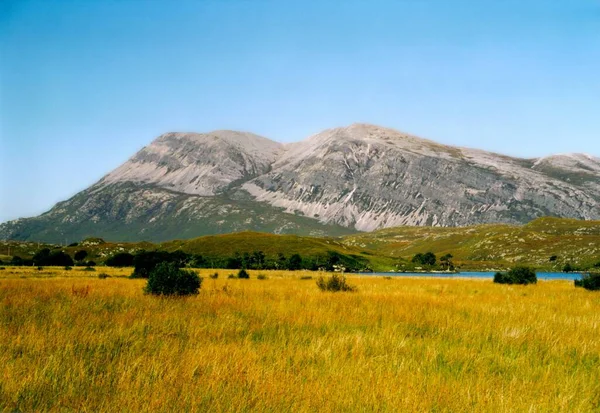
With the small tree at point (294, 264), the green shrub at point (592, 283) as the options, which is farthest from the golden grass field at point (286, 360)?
the small tree at point (294, 264)

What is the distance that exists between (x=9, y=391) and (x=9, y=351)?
240 centimetres

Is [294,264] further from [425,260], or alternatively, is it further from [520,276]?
[520,276]

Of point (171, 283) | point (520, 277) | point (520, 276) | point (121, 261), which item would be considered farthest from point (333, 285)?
point (121, 261)

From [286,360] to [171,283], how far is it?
13925 mm

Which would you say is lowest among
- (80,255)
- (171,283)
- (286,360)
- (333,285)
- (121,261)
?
(80,255)

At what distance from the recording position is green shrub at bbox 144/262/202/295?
20.9 m

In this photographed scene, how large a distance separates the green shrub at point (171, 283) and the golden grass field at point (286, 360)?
19.5 feet

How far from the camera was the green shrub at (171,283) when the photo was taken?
20.9 metres

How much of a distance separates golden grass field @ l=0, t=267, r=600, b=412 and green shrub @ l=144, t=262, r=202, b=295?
19.5 ft

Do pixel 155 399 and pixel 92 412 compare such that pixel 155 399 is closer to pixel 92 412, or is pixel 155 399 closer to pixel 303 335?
pixel 92 412

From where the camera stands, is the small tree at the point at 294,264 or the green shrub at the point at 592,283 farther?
the small tree at the point at 294,264

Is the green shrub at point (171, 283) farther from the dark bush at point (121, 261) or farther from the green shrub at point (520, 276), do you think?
the dark bush at point (121, 261)

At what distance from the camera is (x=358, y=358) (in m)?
8.88

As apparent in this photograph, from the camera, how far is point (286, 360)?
8.45 metres
